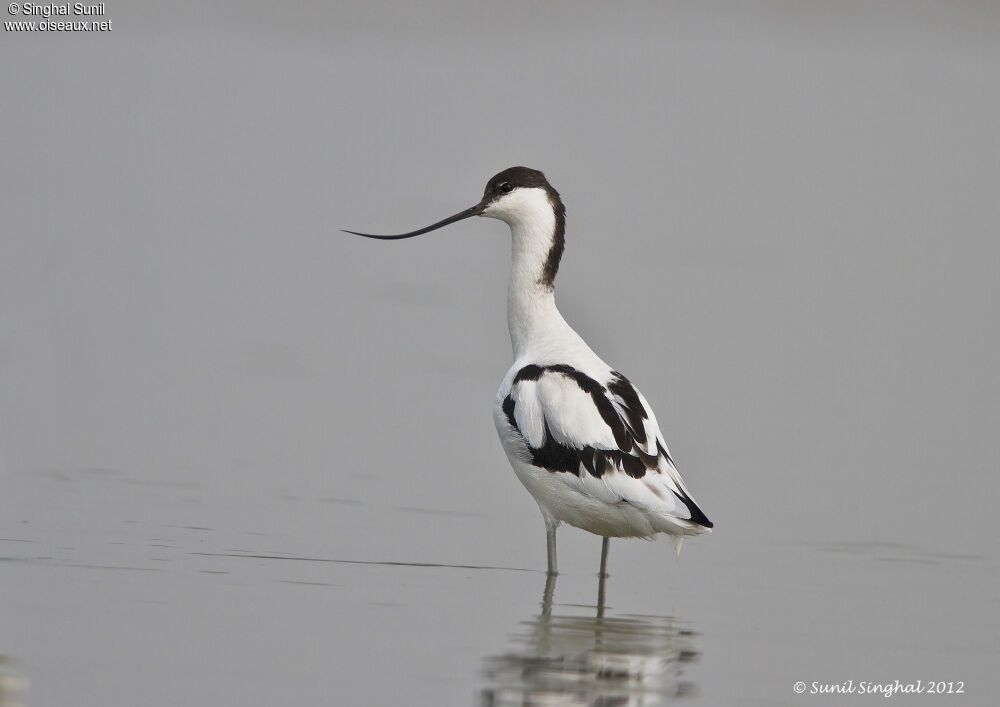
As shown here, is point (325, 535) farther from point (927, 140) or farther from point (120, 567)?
point (927, 140)

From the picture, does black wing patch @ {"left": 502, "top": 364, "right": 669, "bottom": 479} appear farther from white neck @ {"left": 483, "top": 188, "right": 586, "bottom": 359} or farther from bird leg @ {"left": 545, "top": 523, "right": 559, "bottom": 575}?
white neck @ {"left": 483, "top": 188, "right": 586, "bottom": 359}

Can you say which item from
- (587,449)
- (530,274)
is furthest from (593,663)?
(530,274)

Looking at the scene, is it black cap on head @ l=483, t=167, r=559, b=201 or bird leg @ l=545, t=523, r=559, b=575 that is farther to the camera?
black cap on head @ l=483, t=167, r=559, b=201

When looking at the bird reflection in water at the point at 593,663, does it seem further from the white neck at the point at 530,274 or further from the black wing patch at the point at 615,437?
the white neck at the point at 530,274

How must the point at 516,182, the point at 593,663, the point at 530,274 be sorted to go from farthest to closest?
the point at 516,182 < the point at 530,274 < the point at 593,663

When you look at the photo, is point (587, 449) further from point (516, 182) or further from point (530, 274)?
point (516, 182)

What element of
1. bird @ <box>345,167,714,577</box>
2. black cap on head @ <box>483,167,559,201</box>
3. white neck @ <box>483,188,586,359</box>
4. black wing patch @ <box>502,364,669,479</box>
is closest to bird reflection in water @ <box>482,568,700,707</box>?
bird @ <box>345,167,714,577</box>

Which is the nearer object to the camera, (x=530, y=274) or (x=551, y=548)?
(x=551, y=548)

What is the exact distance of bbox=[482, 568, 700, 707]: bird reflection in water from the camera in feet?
16.8

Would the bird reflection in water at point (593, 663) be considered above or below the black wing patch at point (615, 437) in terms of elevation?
below

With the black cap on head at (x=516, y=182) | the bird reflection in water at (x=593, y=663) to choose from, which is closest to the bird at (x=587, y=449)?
the bird reflection in water at (x=593, y=663)

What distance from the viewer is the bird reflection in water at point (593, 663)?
5.12m

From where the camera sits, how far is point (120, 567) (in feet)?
21.6

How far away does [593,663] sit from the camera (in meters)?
5.55
